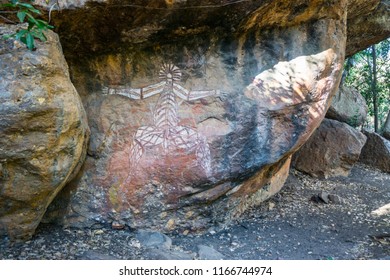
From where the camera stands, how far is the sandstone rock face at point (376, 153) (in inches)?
256

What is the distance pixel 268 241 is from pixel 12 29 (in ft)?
9.34

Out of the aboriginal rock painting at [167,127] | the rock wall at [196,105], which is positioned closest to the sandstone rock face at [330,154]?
the rock wall at [196,105]

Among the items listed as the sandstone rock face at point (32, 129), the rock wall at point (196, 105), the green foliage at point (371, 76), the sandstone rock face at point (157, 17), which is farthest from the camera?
the green foliage at point (371, 76)

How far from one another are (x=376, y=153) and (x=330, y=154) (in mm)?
1392

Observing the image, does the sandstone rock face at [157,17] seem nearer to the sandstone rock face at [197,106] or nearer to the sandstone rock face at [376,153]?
the sandstone rock face at [197,106]

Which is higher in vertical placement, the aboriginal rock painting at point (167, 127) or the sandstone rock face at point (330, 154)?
the aboriginal rock painting at point (167, 127)

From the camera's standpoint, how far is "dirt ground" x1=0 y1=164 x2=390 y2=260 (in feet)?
10.1

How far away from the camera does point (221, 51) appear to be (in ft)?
12.1

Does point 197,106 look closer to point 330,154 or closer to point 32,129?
point 32,129

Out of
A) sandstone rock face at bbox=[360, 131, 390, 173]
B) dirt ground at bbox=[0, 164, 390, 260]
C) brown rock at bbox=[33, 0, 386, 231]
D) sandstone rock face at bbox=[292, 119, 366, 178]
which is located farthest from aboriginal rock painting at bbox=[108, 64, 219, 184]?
sandstone rock face at bbox=[360, 131, 390, 173]

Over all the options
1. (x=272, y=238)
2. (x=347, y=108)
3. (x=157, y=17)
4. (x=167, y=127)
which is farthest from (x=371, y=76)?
(x=157, y=17)

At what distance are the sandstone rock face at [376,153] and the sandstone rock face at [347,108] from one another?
0.38 meters

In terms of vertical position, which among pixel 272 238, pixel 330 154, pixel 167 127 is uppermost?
pixel 167 127

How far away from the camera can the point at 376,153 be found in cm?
665
